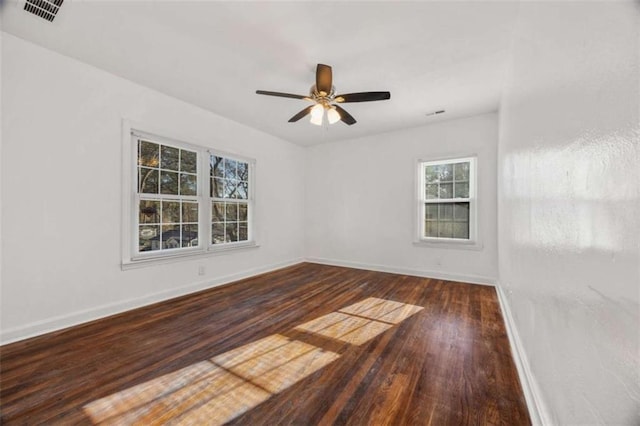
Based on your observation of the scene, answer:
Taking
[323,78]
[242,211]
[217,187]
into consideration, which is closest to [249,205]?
[242,211]

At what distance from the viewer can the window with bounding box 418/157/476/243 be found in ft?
14.0

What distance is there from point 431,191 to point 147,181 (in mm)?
4564

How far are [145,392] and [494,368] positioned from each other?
2.46 m

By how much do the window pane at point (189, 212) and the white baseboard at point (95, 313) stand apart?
0.97 meters

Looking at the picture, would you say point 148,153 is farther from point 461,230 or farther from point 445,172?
point 461,230

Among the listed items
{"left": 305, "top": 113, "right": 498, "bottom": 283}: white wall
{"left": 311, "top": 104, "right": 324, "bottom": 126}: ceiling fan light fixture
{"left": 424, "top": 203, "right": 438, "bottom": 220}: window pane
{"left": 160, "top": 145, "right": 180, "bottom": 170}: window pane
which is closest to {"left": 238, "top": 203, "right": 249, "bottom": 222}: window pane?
{"left": 160, "top": 145, "right": 180, "bottom": 170}: window pane

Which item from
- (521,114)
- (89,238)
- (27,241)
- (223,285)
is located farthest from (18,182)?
(521,114)

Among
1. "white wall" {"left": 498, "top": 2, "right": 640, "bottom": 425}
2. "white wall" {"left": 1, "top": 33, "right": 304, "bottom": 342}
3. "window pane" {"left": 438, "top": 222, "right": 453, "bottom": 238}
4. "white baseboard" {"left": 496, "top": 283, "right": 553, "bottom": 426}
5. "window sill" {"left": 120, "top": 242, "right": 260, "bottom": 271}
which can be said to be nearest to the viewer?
"white wall" {"left": 498, "top": 2, "right": 640, "bottom": 425}

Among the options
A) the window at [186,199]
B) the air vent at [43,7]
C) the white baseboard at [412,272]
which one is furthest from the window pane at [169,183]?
the white baseboard at [412,272]

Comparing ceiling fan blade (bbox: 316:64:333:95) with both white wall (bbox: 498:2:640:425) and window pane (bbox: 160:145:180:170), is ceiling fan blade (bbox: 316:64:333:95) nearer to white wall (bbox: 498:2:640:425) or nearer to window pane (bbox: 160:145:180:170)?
white wall (bbox: 498:2:640:425)

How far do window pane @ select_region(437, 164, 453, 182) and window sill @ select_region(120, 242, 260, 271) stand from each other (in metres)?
3.68

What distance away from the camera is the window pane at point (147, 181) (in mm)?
3184

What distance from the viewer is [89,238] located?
2719 mm

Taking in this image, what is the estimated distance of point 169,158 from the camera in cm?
348
